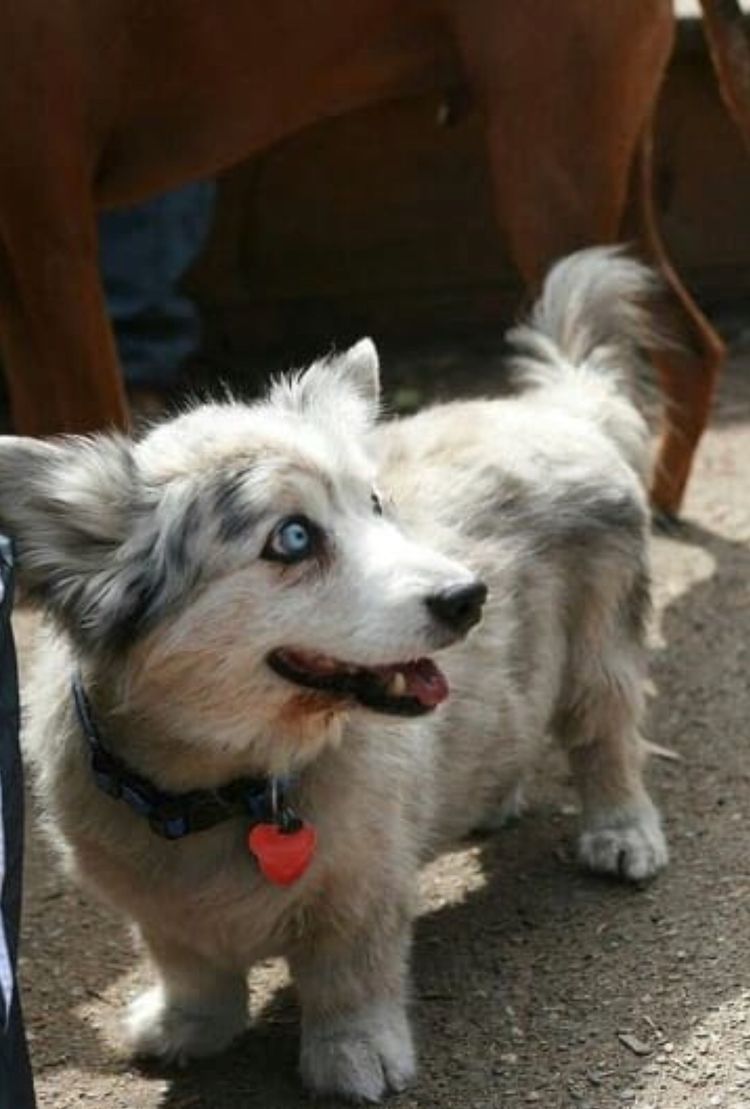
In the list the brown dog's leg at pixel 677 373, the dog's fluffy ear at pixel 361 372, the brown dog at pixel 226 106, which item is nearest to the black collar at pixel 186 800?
the dog's fluffy ear at pixel 361 372

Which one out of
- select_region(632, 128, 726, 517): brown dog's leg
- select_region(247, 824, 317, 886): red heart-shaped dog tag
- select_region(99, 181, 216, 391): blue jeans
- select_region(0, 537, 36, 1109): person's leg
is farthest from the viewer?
select_region(99, 181, 216, 391): blue jeans

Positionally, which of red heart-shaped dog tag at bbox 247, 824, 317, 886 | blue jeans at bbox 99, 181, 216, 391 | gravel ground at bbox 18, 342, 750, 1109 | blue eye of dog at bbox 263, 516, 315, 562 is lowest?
gravel ground at bbox 18, 342, 750, 1109

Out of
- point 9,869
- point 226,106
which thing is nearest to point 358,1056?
point 9,869

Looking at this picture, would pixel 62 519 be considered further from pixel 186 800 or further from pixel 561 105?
pixel 561 105

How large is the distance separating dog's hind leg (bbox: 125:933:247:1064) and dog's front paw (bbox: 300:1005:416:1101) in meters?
0.16

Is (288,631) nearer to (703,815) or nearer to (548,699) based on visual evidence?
(548,699)

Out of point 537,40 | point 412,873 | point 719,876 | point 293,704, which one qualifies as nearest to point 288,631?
point 293,704

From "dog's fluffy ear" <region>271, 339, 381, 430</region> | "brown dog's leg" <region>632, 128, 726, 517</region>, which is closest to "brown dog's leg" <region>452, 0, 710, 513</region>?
"brown dog's leg" <region>632, 128, 726, 517</region>

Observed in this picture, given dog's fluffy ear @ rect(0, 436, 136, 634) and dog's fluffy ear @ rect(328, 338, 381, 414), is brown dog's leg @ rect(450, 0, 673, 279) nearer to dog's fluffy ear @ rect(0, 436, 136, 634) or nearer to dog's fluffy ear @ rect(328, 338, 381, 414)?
dog's fluffy ear @ rect(328, 338, 381, 414)

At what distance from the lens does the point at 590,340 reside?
4.03m

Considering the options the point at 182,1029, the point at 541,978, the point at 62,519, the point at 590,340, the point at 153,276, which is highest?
the point at 62,519

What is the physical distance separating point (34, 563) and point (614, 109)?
2.20 metres

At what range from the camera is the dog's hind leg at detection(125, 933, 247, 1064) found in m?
3.32

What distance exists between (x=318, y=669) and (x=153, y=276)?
3451 mm
